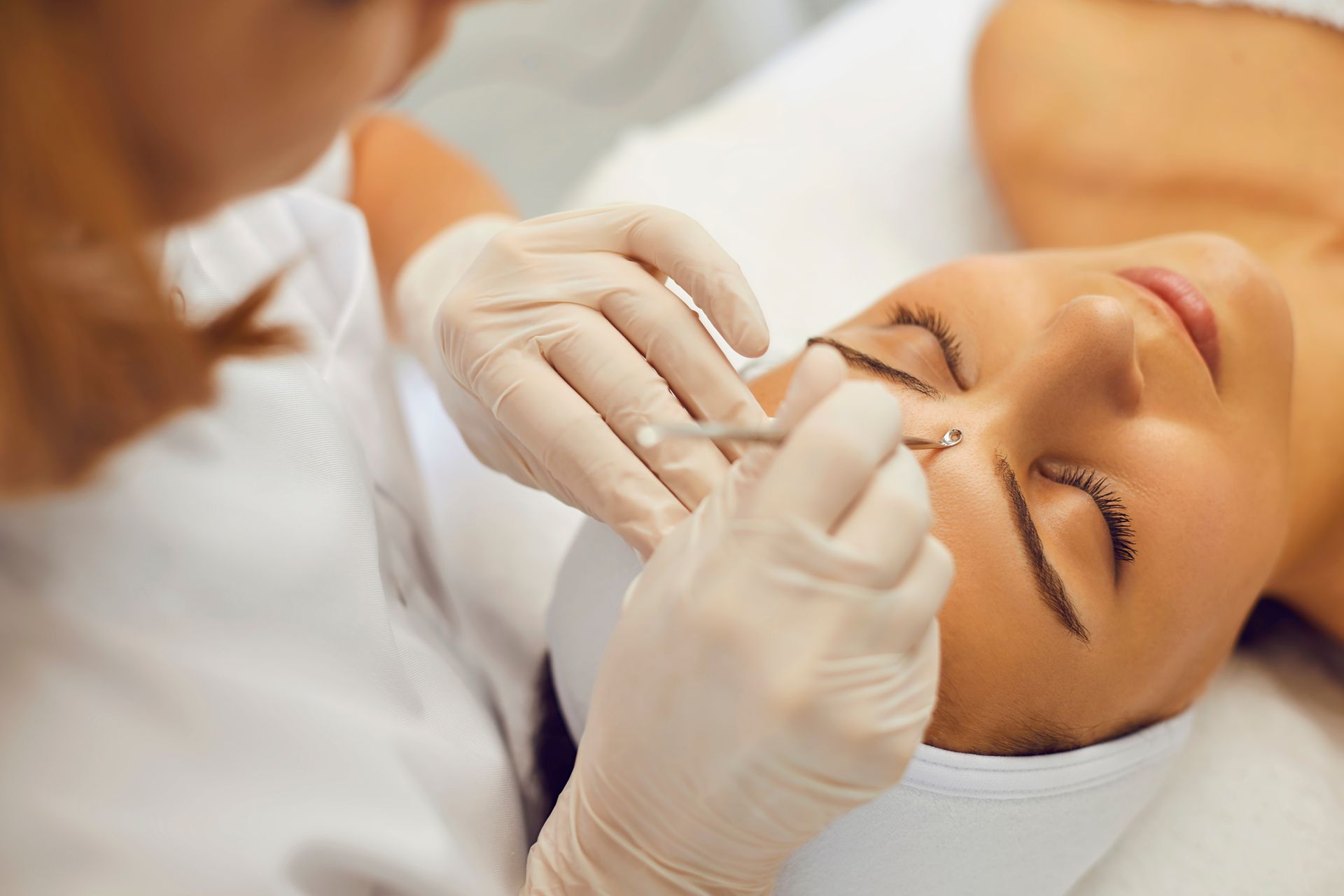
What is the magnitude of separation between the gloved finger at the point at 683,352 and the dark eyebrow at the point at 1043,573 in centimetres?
23

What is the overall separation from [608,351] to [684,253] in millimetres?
110

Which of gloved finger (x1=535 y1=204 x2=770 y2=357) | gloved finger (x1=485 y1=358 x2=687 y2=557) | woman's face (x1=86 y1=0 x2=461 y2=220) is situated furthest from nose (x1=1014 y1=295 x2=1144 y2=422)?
woman's face (x1=86 y1=0 x2=461 y2=220)

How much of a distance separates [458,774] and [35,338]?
51cm

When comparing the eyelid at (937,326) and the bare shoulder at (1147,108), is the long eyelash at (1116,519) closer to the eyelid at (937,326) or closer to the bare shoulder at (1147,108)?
the eyelid at (937,326)

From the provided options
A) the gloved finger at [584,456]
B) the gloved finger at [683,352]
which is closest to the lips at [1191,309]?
the gloved finger at [683,352]

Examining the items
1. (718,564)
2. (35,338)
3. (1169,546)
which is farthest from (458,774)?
(1169,546)

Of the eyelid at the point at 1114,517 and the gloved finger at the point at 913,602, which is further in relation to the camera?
the eyelid at the point at 1114,517

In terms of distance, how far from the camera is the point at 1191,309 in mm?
938

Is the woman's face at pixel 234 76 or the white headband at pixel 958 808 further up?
the woman's face at pixel 234 76

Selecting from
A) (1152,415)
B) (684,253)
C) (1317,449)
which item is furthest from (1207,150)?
(684,253)

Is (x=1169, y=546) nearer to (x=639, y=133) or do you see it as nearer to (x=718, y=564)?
(x=718, y=564)

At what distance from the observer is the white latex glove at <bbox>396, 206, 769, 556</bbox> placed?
0.75m

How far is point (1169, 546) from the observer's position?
0.84m

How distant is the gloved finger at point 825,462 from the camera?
0.59 metres
